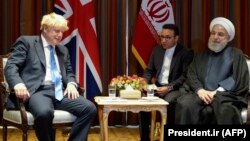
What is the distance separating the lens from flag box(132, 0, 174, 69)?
573cm

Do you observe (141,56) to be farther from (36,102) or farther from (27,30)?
(36,102)

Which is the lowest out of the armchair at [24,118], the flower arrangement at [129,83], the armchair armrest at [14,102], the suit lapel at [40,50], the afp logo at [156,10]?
the armchair at [24,118]

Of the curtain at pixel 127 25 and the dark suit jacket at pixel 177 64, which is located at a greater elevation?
the curtain at pixel 127 25

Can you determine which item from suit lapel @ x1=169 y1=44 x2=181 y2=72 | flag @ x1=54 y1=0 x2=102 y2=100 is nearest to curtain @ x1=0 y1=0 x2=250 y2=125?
flag @ x1=54 y1=0 x2=102 y2=100

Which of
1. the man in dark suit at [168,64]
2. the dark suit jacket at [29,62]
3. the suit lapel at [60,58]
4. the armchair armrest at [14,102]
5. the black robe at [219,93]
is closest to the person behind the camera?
the armchair armrest at [14,102]

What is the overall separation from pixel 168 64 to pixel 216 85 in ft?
2.52

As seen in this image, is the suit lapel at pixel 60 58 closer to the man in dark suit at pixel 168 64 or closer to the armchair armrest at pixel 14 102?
the armchair armrest at pixel 14 102

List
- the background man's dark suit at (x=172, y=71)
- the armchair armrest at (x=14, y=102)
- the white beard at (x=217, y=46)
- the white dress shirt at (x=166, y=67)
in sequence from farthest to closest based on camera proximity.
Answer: the white dress shirt at (x=166, y=67), the background man's dark suit at (x=172, y=71), the white beard at (x=217, y=46), the armchair armrest at (x=14, y=102)

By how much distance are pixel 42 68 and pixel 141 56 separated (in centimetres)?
187

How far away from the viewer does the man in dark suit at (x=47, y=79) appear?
3.96 m

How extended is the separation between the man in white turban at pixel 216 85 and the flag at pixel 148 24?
105cm

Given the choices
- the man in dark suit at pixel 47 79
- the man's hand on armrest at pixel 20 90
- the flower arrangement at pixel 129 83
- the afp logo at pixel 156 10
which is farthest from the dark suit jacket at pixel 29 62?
the afp logo at pixel 156 10

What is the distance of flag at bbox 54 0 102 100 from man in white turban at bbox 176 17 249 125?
1300 millimetres

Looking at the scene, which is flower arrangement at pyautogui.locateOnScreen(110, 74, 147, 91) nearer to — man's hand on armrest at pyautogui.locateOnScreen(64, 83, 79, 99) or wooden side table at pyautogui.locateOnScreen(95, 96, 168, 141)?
wooden side table at pyautogui.locateOnScreen(95, 96, 168, 141)
